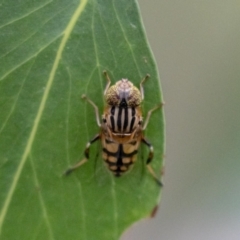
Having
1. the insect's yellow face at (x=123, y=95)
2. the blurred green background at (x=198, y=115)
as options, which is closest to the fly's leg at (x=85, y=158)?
the insect's yellow face at (x=123, y=95)

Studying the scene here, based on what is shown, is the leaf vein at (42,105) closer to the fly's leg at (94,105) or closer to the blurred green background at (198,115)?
the fly's leg at (94,105)

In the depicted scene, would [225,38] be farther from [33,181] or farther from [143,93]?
[33,181]

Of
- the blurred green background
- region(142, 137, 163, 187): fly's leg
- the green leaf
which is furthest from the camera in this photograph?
the blurred green background

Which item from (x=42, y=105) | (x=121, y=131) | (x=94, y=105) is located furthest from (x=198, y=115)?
(x=42, y=105)

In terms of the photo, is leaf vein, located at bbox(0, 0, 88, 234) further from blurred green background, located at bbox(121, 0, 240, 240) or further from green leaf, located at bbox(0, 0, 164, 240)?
blurred green background, located at bbox(121, 0, 240, 240)

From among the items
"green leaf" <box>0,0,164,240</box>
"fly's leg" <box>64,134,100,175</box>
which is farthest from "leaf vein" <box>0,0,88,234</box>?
"fly's leg" <box>64,134,100,175</box>
